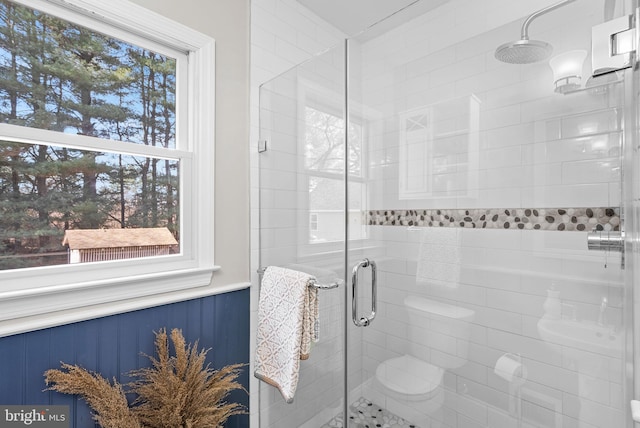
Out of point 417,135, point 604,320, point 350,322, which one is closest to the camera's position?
point 604,320

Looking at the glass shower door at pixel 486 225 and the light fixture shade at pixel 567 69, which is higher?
the light fixture shade at pixel 567 69

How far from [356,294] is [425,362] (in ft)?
1.26

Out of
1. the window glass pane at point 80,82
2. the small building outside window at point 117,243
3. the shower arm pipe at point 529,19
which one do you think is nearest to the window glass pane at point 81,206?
the small building outside window at point 117,243

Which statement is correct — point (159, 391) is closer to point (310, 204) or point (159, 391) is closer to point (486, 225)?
point (310, 204)

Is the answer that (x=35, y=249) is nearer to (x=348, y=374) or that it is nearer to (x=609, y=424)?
(x=348, y=374)

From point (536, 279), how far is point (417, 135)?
67 centimetres

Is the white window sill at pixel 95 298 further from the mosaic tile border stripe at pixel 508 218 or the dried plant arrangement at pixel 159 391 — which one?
the mosaic tile border stripe at pixel 508 218

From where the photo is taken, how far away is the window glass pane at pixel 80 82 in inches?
46.0

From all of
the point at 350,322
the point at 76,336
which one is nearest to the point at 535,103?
the point at 350,322

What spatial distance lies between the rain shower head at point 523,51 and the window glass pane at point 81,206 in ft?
4.54

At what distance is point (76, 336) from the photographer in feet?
4.02

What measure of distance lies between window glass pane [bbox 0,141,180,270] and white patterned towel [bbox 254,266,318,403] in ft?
1.62

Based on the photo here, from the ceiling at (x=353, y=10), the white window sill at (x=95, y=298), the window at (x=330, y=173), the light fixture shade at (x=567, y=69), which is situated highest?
the ceiling at (x=353, y=10)

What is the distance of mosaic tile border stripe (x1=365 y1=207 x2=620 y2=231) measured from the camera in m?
1.00
